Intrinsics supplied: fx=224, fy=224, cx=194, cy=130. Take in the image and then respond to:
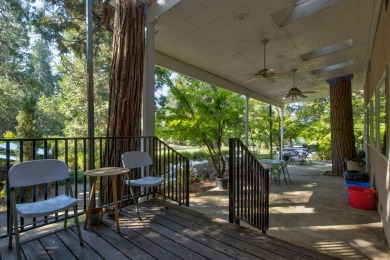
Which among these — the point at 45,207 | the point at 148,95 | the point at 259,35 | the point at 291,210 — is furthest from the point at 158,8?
the point at 291,210

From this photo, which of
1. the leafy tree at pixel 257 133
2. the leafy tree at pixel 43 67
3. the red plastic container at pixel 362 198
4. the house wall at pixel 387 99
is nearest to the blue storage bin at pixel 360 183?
the red plastic container at pixel 362 198

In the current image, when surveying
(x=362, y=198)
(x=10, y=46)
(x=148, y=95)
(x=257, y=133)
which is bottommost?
(x=362, y=198)

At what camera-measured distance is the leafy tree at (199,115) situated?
5801mm

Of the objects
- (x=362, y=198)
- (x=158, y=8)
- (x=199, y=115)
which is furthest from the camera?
(x=199, y=115)

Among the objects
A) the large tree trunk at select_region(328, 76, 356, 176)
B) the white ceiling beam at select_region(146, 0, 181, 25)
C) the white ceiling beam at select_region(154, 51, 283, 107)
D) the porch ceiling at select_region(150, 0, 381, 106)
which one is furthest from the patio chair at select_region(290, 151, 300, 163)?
the white ceiling beam at select_region(146, 0, 181, 25)

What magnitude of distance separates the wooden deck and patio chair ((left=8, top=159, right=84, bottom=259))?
18 cm

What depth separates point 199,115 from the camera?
6004 mm

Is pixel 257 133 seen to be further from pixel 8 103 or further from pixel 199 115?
pixel 8 103

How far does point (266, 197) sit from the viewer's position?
3146mm

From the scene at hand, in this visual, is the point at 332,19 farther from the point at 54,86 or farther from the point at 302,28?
the point at 54,86

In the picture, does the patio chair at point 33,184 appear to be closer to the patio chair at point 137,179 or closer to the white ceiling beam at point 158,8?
the patio chair at point 137,179

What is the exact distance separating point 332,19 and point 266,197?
3.33 m

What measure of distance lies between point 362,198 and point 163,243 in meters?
3.84

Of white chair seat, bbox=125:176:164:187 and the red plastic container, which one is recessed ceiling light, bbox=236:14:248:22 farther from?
the red plastic container
